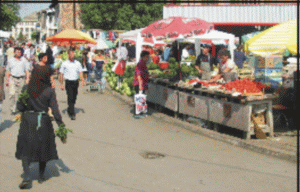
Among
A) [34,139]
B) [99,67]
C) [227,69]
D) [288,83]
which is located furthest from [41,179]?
[99,67]

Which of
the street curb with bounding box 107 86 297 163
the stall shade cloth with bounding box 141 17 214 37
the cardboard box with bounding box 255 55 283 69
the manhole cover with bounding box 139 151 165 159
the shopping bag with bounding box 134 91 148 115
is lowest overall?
the manhole cover with bounding box 139 151 165 159

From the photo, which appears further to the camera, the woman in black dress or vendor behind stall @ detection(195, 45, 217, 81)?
vendor behind stall @ detection(195, 45, 217, 81)

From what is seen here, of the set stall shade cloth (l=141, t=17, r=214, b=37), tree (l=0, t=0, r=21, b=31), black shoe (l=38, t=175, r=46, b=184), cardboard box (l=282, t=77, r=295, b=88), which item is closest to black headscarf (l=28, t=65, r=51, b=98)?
black shoe (l=38, t=175, r=46, b=184)

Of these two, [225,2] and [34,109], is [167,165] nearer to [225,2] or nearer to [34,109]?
[34,109]

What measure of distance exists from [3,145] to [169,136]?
3430 millimetres

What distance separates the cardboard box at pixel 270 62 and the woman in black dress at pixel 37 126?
1181 centimetres

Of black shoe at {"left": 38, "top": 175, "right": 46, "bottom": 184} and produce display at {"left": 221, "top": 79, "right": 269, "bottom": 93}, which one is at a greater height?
produce display at {"left": 221, "top": 79, "right": 269, "bottom": 93}

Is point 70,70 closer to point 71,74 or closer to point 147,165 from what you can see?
point 71,74

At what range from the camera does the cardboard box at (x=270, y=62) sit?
1715 centimetres

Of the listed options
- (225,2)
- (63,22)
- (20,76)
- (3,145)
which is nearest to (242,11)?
(225,2)

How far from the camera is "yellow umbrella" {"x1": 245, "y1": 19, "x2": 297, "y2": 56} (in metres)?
8.80

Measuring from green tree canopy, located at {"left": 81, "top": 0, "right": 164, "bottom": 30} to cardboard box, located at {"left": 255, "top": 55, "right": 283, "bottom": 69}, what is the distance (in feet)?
102

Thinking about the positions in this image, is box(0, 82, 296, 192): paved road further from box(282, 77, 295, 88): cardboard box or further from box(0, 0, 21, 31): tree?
box(0, 0, 21, 31): tree

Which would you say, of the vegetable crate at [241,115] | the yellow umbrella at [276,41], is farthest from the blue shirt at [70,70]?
the yellow umbrella at [276,41]
